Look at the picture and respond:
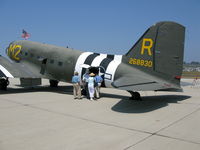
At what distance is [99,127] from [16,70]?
10725mm

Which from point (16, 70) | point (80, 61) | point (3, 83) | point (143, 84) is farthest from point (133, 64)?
point (3, 83)

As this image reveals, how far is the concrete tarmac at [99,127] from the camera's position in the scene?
574 cm

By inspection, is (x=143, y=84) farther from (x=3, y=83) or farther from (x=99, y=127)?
(x=3, y=83)

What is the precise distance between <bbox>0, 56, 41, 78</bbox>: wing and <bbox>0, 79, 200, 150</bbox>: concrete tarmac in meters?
4.47

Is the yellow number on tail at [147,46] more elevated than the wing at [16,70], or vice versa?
the yellow number on tail at [147,46]

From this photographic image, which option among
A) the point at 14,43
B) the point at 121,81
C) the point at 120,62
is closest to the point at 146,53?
the point at 120,62

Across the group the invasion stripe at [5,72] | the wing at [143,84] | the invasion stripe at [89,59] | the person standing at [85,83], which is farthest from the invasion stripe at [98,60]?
the invasion stripe at [5,72]

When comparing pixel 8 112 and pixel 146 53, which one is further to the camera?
pixel 146 53

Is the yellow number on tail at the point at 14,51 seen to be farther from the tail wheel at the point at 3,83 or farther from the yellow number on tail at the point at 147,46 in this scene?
the yellow number on tail at the point at 147,46

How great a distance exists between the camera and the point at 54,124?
7.60m

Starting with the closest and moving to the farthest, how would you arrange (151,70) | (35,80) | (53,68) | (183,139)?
(183,139)
(151,70)
(53,68)
(35,80)

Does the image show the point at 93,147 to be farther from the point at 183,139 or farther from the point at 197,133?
the point at 197,133

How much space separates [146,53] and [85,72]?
4.41m

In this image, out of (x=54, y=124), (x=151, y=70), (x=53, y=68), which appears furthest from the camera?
(x=53, y=68)
